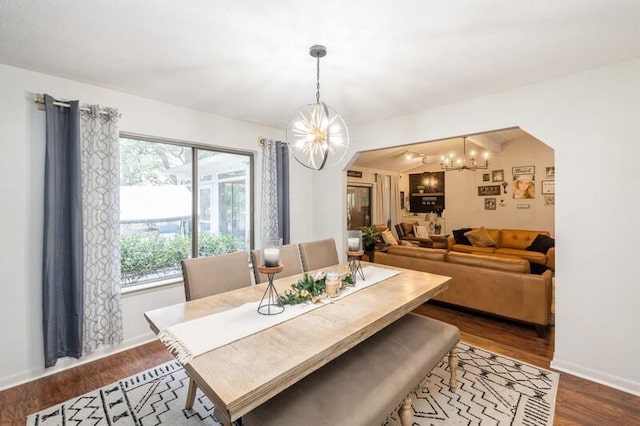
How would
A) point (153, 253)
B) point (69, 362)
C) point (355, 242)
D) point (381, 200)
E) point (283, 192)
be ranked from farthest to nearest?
1. point (381, 200)
2. point (283, 192)
3. point (153, 253)
4. point (69, 362)
5. point (355, 242)

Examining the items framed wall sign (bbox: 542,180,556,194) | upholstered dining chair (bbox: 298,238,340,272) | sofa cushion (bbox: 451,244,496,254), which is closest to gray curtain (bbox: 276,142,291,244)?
upholstered dining chair (bbox: 298,238,340,272)

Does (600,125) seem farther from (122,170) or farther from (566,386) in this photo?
(122,170)

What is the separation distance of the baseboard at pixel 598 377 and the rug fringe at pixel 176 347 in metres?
2.90

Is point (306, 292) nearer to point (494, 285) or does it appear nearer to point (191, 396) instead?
point (191, 396)

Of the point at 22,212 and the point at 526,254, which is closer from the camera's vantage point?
the point at 22,212

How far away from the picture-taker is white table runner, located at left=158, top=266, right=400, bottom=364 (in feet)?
4.17

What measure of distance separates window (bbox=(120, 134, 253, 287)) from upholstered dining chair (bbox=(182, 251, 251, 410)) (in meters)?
1.37

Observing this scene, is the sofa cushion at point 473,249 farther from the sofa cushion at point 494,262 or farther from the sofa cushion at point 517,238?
the sofa cushion at point 494,262

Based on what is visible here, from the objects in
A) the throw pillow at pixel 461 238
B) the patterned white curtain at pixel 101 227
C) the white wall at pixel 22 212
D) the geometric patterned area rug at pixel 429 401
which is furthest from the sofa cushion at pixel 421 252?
A: the white wall at pixel 22 212

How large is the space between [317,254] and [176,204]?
1.75m

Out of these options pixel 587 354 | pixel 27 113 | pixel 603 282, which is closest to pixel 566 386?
pixel 587 354

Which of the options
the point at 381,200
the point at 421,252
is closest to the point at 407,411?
the point at 421,252

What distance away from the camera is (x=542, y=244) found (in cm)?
539

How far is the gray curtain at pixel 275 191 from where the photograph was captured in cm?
387
